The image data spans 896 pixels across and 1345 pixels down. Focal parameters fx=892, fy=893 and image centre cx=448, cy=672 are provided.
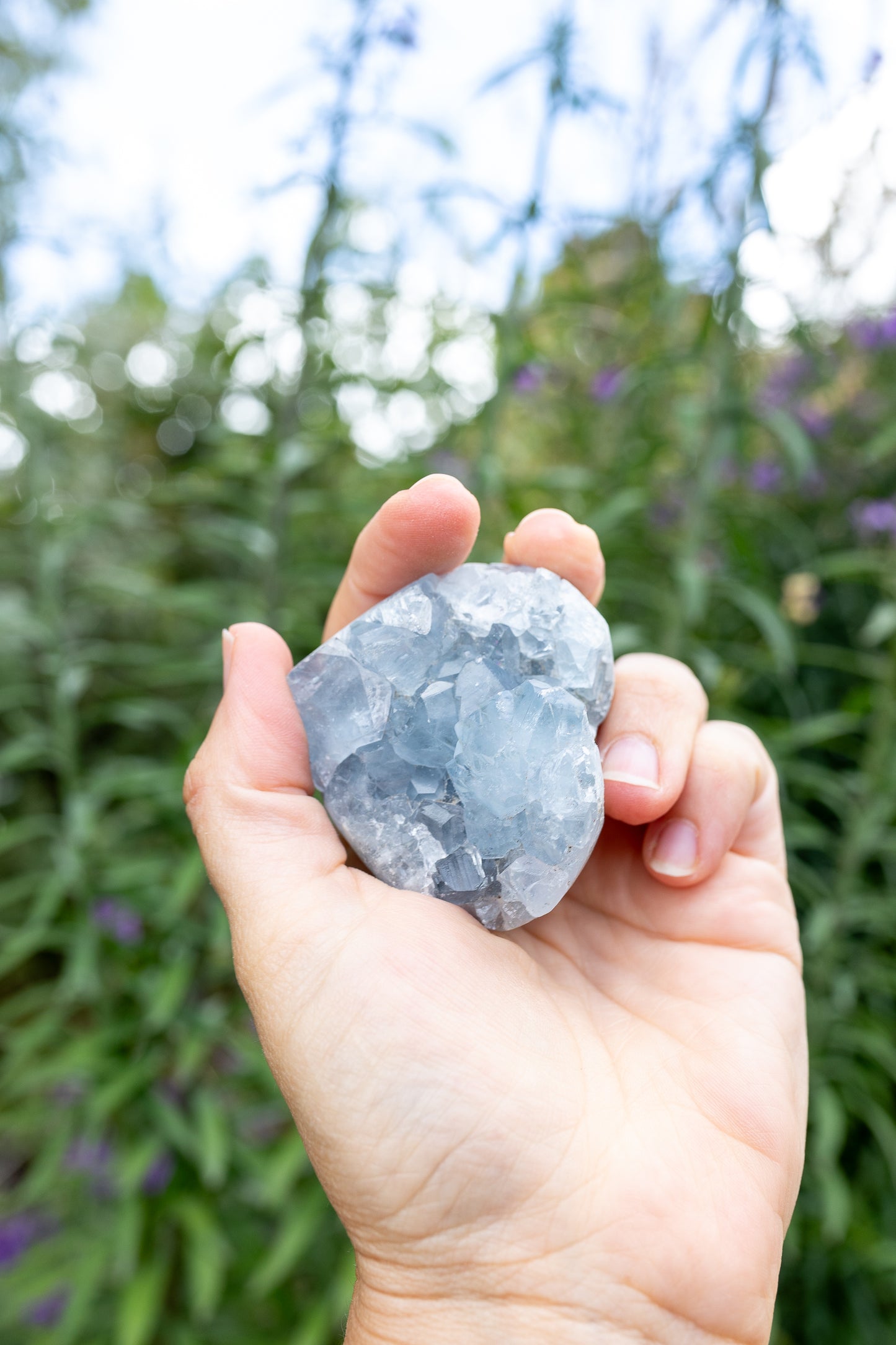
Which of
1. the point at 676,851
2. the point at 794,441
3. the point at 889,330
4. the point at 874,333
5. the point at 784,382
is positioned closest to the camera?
the point at 676,851

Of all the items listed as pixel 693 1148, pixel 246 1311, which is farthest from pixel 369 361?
pixel 246 1311

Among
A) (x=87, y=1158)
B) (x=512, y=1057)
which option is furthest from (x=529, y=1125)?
(x=87, y=1158)

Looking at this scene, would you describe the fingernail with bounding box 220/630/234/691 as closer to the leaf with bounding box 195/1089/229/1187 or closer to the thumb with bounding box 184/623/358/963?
the thumb with bounding box 184/623/358/963

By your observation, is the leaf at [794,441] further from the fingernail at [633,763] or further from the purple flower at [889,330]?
the purple flower at [889,330]

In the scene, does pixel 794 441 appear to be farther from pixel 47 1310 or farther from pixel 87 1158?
pixel 47 1310

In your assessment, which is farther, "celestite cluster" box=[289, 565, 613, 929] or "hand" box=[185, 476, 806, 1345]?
"celestite cluster" box=[289, 565, 613, 929]

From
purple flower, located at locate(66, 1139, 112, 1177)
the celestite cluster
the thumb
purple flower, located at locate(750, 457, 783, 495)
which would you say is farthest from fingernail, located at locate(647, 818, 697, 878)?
purple flower, located at locate(750, 457, 783, 495)
